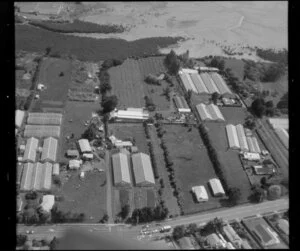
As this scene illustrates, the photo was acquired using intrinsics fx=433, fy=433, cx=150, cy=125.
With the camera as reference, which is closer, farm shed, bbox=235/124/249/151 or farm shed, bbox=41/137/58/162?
farm shed, bbox=41/137/58/162

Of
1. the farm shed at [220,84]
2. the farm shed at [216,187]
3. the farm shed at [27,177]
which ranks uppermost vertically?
the farm shed at [220,84]

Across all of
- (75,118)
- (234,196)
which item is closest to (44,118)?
(75,118)

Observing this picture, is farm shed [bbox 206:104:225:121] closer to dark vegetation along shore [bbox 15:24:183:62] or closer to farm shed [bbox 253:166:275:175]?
farm shed [bbox 253:166:275:175]

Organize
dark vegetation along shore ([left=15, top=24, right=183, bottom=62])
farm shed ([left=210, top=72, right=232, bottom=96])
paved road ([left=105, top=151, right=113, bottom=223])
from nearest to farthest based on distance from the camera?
paved road ([left=105, top=151, right=113, bottom=223]), farm shed ([left=210, top=72, right=232, bottom=96]), dark vegetation along shore ([left=15, top=24, right=183, bottom=62])

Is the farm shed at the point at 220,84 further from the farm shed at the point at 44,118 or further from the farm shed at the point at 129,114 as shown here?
the farm shed at the point at 44,118

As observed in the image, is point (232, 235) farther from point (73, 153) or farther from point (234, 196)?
point (73, 153)

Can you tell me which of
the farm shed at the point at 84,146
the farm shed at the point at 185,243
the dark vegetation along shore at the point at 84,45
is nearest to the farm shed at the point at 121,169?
the farm shed at the point at 84,146

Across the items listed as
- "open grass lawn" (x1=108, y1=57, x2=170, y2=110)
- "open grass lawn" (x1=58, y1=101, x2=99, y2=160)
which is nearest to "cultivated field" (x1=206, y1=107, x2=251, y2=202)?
"open grass lawn" (x1=108, y1=57, x2=170, y2=110)
